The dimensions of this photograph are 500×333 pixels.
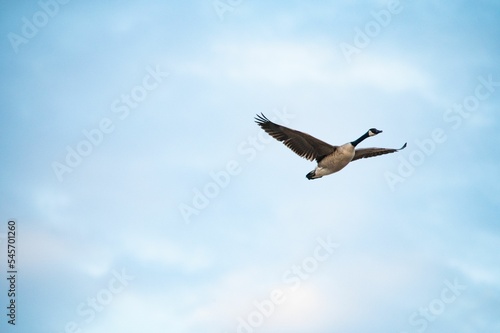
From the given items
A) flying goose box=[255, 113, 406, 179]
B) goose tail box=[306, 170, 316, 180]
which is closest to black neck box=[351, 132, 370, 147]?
flying goose box=[255, 113, 406, 179]

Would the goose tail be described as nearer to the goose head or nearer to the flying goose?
the flying goose

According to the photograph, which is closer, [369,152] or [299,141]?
[299,141]

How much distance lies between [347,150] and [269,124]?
2.13m

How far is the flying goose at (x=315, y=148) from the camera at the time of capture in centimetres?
1864

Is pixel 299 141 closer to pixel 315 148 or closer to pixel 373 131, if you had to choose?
pixel 315 148

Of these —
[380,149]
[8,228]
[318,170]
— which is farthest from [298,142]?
[8,228]

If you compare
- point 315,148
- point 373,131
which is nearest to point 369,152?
point 373,131

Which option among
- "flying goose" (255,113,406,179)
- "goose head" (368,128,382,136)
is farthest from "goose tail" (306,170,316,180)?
"goose head" (368,128,382,136)

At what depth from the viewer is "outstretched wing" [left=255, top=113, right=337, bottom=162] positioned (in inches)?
732

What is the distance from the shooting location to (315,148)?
1892 cm

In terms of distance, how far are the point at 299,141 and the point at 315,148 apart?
46cm

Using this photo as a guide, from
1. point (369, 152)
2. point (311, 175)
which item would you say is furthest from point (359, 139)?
point (311, 175)

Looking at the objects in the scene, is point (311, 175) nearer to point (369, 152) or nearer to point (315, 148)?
point (315, 148)

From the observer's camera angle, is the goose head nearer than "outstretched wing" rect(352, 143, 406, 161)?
Yes
